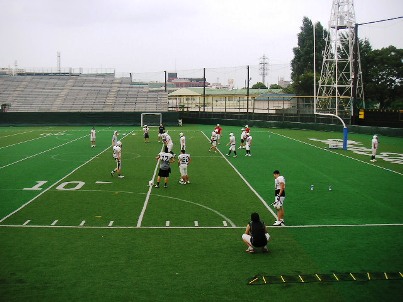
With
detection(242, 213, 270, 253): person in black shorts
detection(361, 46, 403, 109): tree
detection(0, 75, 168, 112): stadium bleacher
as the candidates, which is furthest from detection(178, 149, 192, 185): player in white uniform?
detection(361, 46, 403, 109): tree

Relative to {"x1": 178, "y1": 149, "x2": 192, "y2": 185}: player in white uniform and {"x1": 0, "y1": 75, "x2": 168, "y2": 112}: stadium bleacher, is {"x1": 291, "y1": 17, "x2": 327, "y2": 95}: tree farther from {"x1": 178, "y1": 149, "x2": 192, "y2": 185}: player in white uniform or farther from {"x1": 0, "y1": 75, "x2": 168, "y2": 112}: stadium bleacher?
{"x1": 178, "y1": 149, "x2": 192, "y2": 185}: player in white uniform

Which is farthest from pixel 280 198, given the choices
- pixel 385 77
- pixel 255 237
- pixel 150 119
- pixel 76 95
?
pixel 76 95

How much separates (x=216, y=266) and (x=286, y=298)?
2.04 m

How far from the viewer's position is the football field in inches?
364

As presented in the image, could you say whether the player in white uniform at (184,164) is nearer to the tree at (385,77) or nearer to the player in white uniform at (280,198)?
the player in white uniform at (280,198)

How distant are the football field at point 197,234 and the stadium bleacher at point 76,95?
4167 cm

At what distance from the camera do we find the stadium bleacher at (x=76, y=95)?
65.8 metres

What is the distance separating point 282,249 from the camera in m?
11.6

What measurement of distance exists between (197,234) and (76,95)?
60.5m

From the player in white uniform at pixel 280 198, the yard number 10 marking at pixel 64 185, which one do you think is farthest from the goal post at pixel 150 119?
the player in white uniform at pixel 280 198

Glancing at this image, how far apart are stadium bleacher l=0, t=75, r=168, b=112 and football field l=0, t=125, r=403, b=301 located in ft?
137

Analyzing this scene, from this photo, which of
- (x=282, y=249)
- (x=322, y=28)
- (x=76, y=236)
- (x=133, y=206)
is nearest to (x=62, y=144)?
(x=133, y=206)

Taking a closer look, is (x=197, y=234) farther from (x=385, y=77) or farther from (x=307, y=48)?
(x=307, y=48)

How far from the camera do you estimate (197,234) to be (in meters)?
12.8
